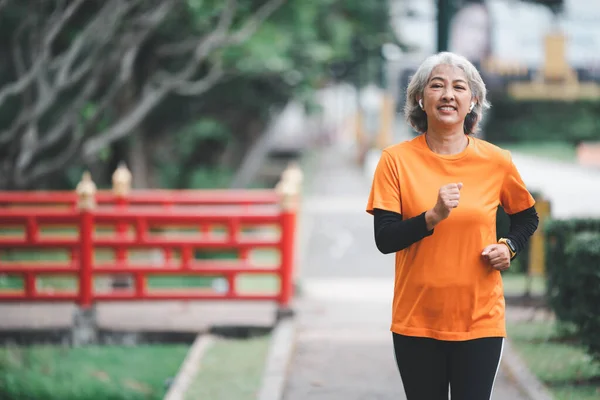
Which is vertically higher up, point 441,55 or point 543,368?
point 441,55

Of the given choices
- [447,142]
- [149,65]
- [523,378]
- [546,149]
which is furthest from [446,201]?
[546,149]

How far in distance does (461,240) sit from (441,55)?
0.74m

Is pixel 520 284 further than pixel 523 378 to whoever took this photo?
Yes

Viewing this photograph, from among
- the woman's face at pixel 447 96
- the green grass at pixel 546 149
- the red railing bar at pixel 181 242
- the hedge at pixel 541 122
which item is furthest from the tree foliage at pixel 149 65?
the hedge at pixel 541 122

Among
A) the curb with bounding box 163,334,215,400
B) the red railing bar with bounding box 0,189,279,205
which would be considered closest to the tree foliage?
the red railing bar with bounding box 0,189,279,205

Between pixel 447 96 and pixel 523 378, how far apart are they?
376 centimetres

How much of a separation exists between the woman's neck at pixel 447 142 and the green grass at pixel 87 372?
5.64 metres

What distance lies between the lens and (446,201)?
324 centimetres

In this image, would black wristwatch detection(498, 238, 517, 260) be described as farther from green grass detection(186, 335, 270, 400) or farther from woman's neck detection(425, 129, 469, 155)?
green grass detection(186, 335, 270, 400)

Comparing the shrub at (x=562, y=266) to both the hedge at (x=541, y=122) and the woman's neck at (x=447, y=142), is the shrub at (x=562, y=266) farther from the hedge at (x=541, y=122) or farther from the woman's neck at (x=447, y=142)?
the hedge at (x=541, y=122)

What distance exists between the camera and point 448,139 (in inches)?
140

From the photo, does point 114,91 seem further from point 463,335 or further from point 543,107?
point 543,107

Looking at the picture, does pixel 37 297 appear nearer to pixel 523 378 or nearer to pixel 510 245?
pixel 523 378

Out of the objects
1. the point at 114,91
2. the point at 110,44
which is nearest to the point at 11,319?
the point at 114,91
